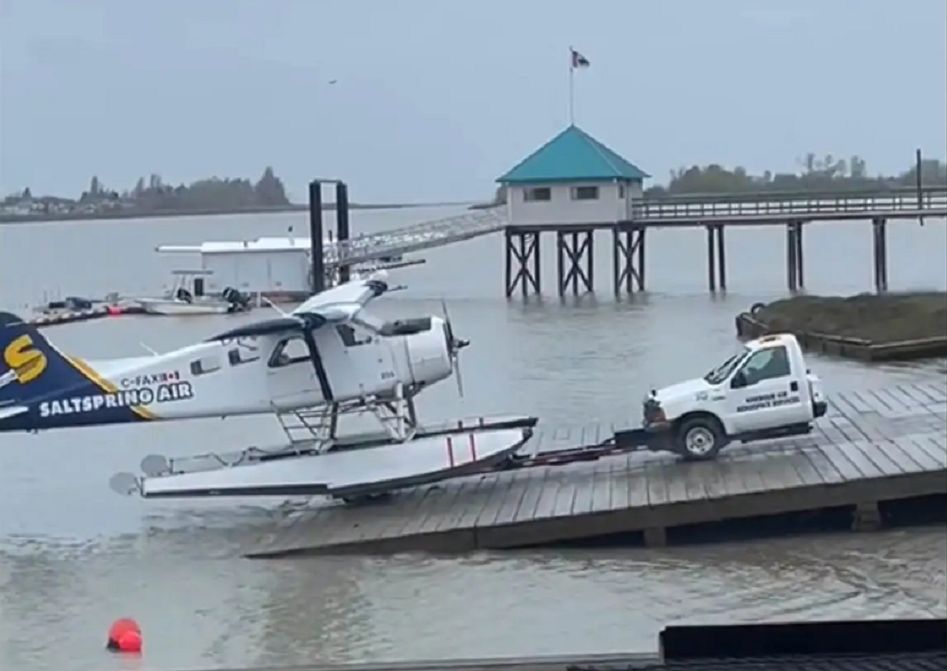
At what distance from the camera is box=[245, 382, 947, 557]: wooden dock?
9273 millimetres

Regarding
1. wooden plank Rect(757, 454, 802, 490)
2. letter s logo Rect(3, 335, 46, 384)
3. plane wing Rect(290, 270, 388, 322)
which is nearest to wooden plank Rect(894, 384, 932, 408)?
wooden plank Rect(757, 454, 802, 490)

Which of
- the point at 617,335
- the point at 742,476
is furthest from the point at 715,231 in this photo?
the point at 742,476

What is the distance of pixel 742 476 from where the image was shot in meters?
9.77

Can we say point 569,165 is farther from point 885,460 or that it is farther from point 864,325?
point 885,460

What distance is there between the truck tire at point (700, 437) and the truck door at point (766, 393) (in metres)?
0.12

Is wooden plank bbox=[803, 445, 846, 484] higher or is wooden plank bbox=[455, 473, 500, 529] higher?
wooden plank bbox=[803, 445, 846, 484]

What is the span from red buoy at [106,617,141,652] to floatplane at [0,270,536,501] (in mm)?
2991

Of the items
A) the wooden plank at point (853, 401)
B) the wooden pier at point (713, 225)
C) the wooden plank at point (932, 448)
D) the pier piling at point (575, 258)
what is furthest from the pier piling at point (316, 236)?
the wooden plank at point (932, 448)

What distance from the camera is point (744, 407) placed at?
1062 centimetres

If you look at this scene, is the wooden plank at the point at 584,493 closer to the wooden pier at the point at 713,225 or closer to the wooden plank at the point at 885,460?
the wooden plank at the point at 885,460

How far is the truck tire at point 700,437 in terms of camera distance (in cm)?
1055

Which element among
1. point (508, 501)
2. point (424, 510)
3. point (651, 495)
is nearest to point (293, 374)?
point (424, 510)

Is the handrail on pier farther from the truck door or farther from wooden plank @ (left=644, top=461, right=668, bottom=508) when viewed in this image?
wooden plank @ (left=644, top=461, right=668, bottom=508)

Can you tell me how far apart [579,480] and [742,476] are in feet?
3.43
